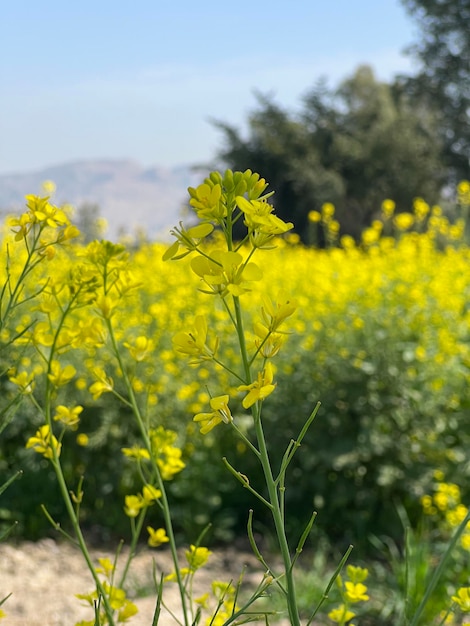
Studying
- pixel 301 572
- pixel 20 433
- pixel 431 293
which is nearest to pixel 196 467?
pixel 301 572

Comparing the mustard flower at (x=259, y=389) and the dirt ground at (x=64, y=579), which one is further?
the dirt ground at (x=64, y=579)

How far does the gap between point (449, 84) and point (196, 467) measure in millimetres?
24977

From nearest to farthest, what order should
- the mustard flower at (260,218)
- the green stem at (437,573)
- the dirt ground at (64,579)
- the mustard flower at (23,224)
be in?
the mustard flower at (260,218), the green stem at (437,573), the mustard flower at (23,224), the dirt ground at (64,579)

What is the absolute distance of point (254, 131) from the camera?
72.4 feet

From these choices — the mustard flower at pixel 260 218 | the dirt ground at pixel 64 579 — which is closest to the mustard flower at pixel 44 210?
the mustard flower at pixel 260 218

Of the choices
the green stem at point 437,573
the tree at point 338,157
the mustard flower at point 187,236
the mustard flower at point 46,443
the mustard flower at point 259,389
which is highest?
the tree at point 338,157

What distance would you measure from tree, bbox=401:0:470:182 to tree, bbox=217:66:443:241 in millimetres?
2234

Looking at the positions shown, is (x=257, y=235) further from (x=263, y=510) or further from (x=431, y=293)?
(x=431, y=293)

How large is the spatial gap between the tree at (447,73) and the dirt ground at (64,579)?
2330 centimetres

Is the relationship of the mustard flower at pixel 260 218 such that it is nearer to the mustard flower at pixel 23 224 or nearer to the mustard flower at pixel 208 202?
the mustard flower at pixel 208 202

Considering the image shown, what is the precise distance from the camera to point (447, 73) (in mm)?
25984

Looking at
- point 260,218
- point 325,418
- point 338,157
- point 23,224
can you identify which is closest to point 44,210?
point 23,224

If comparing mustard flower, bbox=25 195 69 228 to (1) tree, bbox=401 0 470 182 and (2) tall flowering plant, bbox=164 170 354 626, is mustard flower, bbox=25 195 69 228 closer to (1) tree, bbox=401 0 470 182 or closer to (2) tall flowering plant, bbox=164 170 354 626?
(2) tall flowering plant, bbox=164 170 354 626

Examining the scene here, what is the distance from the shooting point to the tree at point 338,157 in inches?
825
